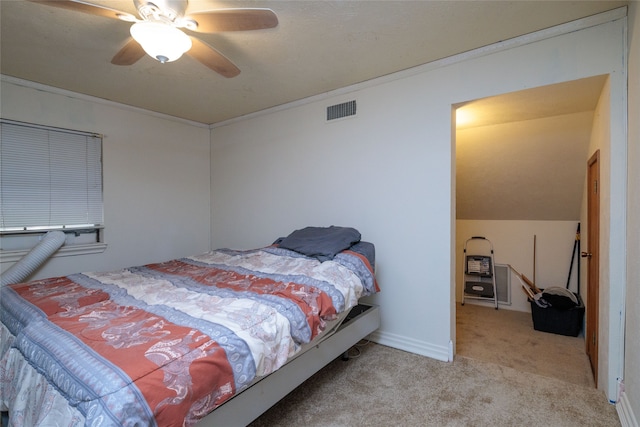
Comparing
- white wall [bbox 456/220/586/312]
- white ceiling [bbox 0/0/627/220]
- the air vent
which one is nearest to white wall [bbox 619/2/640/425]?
white ceiling [bbox 0/0/627/220]

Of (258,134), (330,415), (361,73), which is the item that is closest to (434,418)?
(330,415)

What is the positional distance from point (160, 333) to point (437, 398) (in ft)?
5.82

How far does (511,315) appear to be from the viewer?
147 inches

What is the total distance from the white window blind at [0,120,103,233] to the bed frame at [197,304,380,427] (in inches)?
112

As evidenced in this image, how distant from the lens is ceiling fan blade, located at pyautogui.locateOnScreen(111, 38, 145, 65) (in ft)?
6.00

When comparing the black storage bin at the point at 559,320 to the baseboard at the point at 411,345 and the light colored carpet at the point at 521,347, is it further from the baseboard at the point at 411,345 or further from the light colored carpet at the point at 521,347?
the baseboard at the point at 411,345

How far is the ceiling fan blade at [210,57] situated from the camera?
1822mm

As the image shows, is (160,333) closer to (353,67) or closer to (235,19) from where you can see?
(235,19)

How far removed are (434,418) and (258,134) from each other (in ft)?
11.1

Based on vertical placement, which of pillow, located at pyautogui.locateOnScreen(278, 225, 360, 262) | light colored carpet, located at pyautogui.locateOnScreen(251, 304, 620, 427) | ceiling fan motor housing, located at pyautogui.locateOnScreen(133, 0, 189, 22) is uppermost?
ceiling fan motor housing, located at pyautogui.locateOnScreen(133, 0, 189, 22)

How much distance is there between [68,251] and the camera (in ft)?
10.3

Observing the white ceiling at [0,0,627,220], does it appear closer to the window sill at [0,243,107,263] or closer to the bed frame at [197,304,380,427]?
the window sill at [0,243,107,263]

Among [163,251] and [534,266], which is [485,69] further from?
[163,251]

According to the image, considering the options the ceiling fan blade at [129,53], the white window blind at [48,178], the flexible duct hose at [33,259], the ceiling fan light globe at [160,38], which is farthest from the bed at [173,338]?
the ceiling fan blade at [129,53]
